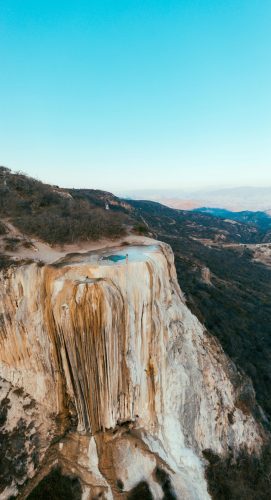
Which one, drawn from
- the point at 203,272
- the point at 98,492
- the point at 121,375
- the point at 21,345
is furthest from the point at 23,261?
the point at 203,272

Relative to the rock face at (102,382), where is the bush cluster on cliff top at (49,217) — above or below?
above

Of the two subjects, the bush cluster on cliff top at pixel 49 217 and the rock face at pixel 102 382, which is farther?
the bush cluster on cliff top at pixel 49 217

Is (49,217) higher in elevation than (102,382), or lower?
higher

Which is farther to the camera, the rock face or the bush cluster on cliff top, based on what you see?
the bush cluster on cliff top

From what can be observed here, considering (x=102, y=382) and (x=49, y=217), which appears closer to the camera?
(x=102, y=382)

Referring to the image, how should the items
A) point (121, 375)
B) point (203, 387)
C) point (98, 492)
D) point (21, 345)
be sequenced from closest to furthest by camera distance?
point (98, 492), point (121, 375), point (21, 345), point (203, 387)

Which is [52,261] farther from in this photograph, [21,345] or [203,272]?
[203,272]

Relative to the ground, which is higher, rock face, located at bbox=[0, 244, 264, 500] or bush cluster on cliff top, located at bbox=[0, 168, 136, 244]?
bush cluster on cliff top, located at bbox=[0, 168, 136, 244]

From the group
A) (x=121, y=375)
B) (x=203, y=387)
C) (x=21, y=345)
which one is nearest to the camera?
(x=121, y=375)
